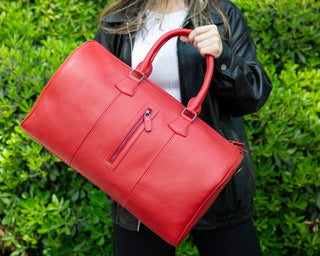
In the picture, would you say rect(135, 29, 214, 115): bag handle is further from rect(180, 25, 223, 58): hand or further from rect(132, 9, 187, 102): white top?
rect(132, 9, 187, 102): white top

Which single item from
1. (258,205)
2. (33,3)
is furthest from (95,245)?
(33,3)

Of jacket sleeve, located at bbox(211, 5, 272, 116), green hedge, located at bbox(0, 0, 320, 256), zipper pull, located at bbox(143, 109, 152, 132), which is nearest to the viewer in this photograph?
zipper pull, located at bbox(143, 109, 152, 132)

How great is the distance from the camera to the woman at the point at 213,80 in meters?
1.41

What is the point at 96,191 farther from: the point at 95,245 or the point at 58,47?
the point at 58,47

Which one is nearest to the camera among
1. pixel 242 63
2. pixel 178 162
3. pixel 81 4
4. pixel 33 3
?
pixel 178 162

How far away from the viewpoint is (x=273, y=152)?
2344 millimetres

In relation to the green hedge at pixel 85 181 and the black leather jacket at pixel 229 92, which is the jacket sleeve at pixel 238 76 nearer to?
the black leather jacket at pixel 229 92

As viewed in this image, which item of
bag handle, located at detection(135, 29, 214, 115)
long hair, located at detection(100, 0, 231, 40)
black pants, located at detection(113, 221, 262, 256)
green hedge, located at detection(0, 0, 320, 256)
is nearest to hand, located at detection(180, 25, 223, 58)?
bag handle, located at detection(135, 29, 214, 115)

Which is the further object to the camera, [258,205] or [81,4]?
[81,4]

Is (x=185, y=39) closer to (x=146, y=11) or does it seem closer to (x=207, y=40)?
(x=207, y=40)

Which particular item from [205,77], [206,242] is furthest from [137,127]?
[206,242]

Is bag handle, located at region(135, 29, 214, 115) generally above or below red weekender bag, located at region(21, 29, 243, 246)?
above

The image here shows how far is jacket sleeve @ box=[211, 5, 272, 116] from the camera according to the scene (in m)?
1.33

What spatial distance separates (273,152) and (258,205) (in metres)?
0.37
